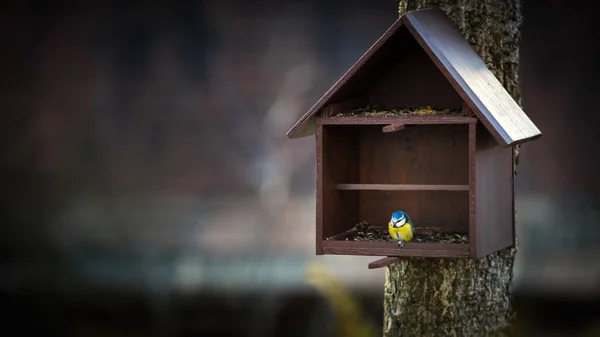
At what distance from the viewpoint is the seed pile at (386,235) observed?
3264mm

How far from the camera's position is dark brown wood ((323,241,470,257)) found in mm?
3080

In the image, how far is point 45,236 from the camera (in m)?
7.22

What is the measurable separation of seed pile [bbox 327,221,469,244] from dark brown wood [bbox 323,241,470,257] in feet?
0.20

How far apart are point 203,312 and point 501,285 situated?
3.55 meters

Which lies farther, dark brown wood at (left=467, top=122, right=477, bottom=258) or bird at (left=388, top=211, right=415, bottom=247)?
bird at (left=388, top=211, right=415, bottom=247)

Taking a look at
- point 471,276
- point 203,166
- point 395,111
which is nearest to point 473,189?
point 395,111

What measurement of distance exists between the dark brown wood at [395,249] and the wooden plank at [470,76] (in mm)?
421

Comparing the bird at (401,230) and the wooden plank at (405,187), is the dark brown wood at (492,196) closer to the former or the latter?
the wooden plank at (405,187)

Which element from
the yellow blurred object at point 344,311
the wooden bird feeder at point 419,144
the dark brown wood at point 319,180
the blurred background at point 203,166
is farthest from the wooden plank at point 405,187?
the blurred background at point 203,166

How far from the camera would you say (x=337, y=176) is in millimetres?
3383

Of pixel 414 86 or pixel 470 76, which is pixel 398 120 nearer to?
pixel 470 76

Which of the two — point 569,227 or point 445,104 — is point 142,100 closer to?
point 569,227

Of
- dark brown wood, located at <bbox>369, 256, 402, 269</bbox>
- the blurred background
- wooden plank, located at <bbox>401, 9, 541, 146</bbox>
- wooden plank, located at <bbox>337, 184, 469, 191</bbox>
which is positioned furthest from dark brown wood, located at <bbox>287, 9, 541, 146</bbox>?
the blurred background

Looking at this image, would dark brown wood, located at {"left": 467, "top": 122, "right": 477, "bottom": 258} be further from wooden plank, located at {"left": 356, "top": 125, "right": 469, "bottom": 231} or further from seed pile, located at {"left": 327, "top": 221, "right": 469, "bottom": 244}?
wooden plank, located at {"left": 356, "top": 125, "right": 469, "bottom": 231}
